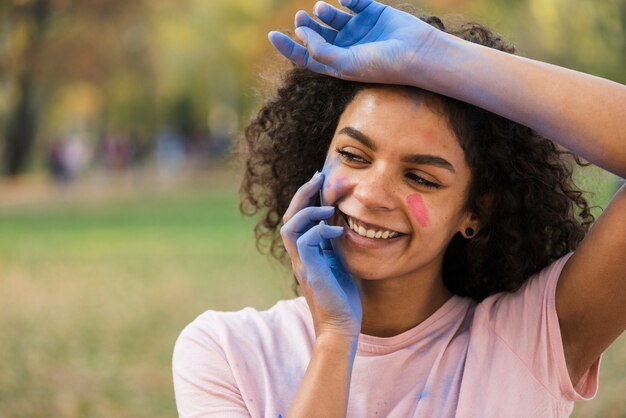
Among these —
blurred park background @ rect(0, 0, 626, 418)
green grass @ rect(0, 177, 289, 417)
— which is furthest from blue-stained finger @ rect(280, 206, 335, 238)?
green grass @ rect(0, 177, 289, 417)

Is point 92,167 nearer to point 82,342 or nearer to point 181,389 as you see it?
point 82,342

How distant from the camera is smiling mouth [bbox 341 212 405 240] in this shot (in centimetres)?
219

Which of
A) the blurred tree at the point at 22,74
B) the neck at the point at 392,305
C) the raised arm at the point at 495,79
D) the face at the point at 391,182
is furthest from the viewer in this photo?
the blurred tree at the point at 22,74

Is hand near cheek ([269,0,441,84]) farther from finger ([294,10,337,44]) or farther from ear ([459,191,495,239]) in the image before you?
ear ([459,191,495,239])

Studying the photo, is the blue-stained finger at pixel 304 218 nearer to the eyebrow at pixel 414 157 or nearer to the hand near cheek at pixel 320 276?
the hand near cheek at pixel 320 276

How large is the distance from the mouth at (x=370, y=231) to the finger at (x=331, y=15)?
0.46m

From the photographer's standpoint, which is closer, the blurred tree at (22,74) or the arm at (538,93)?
the arm at (538,93)

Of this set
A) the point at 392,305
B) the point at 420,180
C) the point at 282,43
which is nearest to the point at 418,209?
the point at 420,180

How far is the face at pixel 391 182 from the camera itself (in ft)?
7.19

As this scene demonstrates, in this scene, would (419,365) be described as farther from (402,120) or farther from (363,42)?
(363,42)

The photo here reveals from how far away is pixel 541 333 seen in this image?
225cm

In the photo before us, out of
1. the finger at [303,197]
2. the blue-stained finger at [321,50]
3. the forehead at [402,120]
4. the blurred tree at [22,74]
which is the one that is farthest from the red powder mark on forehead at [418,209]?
the blurred tree at [22,74]

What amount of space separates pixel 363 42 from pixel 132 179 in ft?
63.5

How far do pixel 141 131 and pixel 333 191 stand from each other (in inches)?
844
